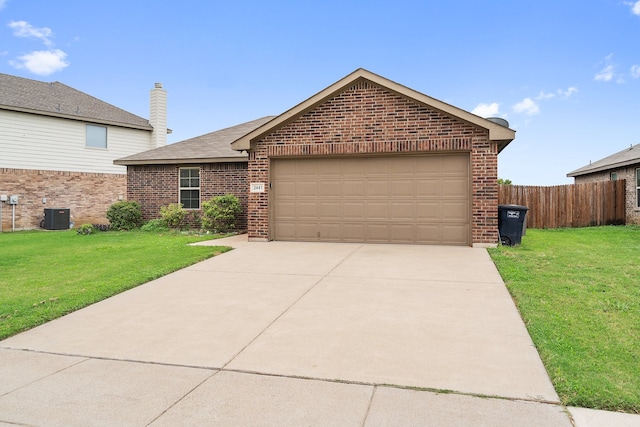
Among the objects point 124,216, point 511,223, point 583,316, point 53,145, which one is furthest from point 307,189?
point 53,145

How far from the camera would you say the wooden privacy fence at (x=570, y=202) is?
18219 mm

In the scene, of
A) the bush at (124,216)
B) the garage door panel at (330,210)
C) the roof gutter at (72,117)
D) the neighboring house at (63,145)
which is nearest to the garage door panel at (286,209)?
the garage door panel at (330,210)

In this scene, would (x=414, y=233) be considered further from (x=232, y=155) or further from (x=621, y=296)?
(x=232, y=155)

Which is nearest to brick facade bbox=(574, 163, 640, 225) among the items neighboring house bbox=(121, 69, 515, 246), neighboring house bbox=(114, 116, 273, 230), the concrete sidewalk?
neighboring house bbox=(121, 69, 515, 246)

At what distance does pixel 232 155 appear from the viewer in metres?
15.5

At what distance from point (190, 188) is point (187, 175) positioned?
1.77 ft

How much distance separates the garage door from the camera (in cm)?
1120

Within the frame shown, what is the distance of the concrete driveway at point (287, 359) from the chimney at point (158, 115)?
19.2 meters

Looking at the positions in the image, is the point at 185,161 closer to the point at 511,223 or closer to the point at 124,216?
the point at 124,216

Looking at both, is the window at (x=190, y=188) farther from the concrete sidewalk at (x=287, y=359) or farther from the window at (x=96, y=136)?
the concrete sidewalk at (x=287, y=359)

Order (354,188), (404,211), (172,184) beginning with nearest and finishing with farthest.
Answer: (404,211) < (354,188) < (172,184)

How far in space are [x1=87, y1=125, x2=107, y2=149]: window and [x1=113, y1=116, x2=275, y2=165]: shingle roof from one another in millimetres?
6061

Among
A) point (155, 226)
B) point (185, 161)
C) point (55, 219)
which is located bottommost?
point (155, 226)

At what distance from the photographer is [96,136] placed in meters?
22.4
